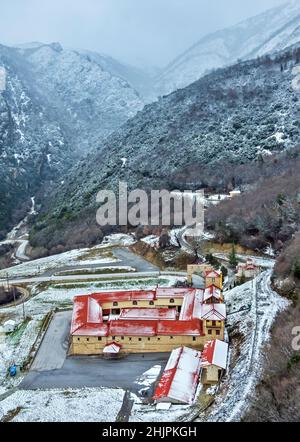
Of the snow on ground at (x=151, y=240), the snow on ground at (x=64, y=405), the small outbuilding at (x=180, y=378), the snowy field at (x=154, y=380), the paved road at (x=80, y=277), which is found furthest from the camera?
the snow on ground at (x=151, y=240)

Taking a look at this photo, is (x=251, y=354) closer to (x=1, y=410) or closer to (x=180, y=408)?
(x=180, y=408)

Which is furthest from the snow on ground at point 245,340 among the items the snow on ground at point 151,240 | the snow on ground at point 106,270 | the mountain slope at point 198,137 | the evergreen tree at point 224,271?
the mountain slope at point 198,137

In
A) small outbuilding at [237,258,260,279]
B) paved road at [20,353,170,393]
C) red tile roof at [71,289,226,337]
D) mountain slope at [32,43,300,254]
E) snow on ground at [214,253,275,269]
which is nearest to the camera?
paved road at [20,353,170,393]

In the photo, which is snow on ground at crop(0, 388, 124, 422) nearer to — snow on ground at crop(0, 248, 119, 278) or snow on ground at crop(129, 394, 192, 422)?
snow on ground at crop(129, 394, 192, 422)

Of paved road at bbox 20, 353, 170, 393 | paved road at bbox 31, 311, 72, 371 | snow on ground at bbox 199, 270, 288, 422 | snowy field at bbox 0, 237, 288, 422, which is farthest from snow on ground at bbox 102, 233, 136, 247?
paved road at bbox 20, 353, 170, 393

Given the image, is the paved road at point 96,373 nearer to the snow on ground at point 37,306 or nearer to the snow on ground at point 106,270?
the snow on ground at point 37,306

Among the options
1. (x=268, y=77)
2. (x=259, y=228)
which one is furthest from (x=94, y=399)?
(x=268, y=77)

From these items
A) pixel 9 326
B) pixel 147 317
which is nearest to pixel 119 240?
pixel 9 326
